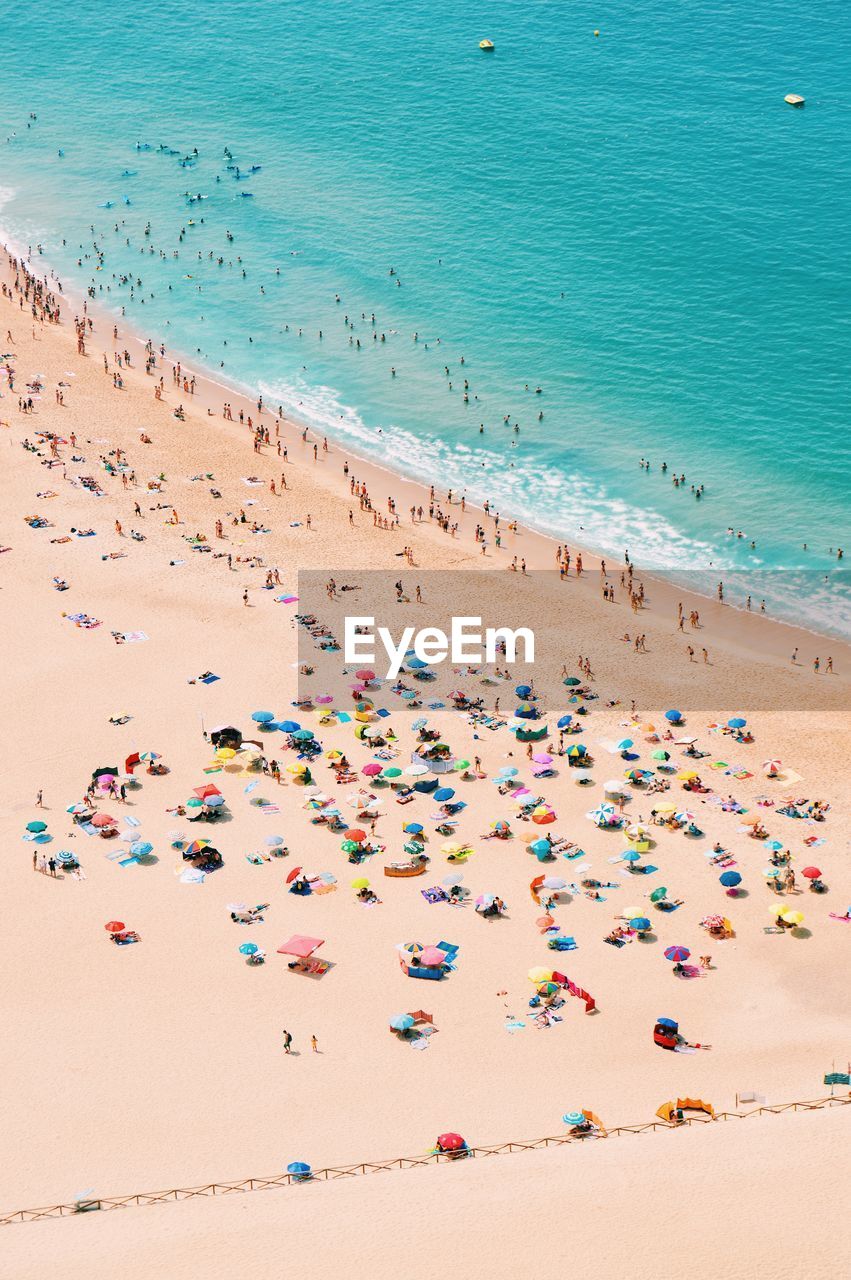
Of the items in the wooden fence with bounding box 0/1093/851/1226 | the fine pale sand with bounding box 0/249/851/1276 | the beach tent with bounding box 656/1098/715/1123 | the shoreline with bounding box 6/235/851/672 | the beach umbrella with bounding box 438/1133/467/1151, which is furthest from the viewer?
the shoreline with bounding box 6/235/851/672

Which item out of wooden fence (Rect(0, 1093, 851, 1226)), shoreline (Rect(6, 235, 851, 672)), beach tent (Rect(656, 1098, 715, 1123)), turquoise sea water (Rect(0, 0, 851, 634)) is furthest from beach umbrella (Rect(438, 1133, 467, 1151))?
turquoise sea water (Rect(0, 0, 851, 634))

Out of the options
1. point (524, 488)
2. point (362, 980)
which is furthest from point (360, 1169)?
point (524, 488)

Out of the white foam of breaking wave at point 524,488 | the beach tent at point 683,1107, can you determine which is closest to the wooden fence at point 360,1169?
the beach tent at point 683,1107

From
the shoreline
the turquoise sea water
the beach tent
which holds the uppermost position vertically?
the turquoise sea water

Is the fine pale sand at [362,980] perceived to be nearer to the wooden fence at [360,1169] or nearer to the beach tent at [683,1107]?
the wooden fence at [360,1169]

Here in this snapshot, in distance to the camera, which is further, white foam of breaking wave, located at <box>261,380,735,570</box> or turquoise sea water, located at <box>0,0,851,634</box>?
turquoise sea water, located at <box>0,0,851,634</box>

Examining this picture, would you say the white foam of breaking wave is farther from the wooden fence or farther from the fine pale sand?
the wooden fence
